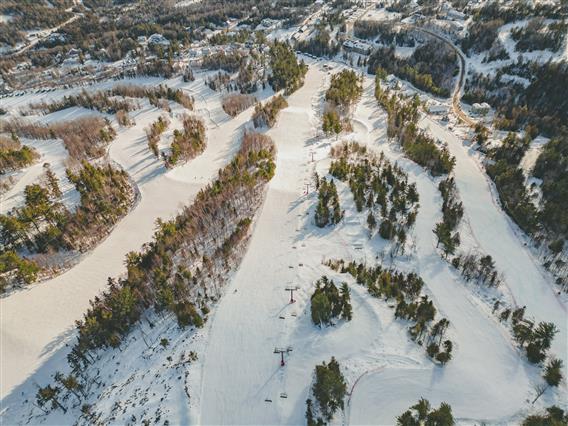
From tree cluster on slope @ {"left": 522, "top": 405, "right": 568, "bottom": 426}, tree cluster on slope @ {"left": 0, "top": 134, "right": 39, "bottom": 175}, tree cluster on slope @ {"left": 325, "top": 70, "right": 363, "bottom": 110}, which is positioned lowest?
tree cluster on slope @ {"left": 0, "top": 134, "right": 39, "bottom": 175}

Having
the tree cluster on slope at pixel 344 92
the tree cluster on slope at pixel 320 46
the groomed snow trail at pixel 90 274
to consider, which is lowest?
the groomed snow trail at pixel 90 274

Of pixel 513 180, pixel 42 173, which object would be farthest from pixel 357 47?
pixel 42 173

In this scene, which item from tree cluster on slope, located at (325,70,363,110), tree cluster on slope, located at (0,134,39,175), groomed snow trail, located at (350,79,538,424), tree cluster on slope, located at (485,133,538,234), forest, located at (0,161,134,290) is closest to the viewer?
groomed snow trail, located at (350,79,538,424)

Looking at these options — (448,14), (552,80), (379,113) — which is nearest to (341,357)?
(379,113)

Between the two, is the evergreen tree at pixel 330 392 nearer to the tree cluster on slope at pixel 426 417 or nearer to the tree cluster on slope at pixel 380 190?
the tree cluster on slope at pixel 426 417

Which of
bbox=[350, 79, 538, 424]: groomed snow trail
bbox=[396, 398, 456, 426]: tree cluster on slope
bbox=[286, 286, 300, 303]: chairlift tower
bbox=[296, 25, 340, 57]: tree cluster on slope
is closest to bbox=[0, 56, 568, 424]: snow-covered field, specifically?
bbox=[350, 79, 538, 424]: groomed snow trail

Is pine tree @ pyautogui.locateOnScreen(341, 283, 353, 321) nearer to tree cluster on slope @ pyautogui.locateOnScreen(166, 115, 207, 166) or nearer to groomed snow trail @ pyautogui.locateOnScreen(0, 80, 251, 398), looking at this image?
groomed snow trail @ pyautogui.locateOnScreen(0, 80, 251, 398)

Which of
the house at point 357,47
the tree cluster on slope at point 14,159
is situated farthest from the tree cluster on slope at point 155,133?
the house at point 357,47

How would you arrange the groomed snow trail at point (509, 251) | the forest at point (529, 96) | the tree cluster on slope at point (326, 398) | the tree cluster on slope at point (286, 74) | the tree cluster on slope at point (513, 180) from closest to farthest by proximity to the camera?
the tree cluster on slope at point (326, 398) → the groomed snow trail at point (509, 251) → the tree cluster on slope at point (513, 180) → the forest at point (529, 96) → the tree cluster on slope at point (286, 74)
